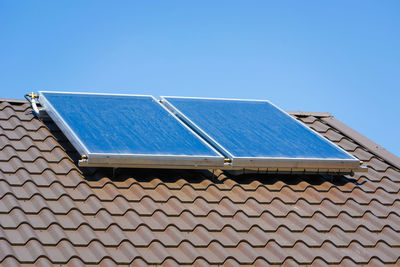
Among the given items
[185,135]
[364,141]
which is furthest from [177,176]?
[364,141]

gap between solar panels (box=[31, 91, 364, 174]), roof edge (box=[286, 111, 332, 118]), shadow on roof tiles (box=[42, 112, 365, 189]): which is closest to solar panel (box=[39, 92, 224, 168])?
gap between solar panels (box=[31, 91, 364, 174])

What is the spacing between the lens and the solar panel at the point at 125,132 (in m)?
9.64

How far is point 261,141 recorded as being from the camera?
11.0 metres

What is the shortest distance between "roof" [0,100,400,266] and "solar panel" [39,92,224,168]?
344mm

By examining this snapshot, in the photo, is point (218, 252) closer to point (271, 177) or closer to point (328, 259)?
point (328, 259)

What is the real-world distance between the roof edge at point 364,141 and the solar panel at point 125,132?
3.64 meters

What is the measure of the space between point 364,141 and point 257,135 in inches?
105

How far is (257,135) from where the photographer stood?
1126cm

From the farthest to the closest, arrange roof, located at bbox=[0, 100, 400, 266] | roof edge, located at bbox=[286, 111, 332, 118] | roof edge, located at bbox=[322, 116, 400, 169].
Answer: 1. roof edge, located at bbox=[286, 111, 332, 118]
2. roof edge, located at bbox=[322, 116, 400, 169]
3. roof, located at bbox=[0, 100, 400, 266]

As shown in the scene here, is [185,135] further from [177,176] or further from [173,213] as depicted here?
[173,213]

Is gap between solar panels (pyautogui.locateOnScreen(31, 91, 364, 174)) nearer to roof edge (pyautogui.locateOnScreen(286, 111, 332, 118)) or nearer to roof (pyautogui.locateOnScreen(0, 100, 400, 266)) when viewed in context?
roof (pyautogui.locateOnScreen(0, 100, 400, 266))

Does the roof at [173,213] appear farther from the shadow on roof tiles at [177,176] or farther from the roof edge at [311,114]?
the roof edge at [311,114]

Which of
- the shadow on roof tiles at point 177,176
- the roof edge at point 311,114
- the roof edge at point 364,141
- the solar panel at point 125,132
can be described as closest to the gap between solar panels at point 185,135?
the solar panel at point 125,132

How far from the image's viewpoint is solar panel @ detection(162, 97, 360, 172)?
10.5 meters
